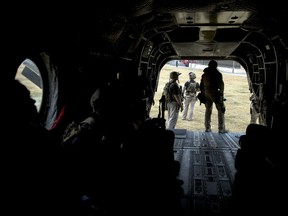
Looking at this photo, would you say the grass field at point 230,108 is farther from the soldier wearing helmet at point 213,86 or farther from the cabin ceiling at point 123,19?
the cabin ceiling at point 123,19

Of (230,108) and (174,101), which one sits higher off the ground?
(174,101)

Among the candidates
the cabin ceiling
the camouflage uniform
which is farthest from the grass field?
the cabin ceiling

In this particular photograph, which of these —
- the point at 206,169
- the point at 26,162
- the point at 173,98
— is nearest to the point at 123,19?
the point at 26,162

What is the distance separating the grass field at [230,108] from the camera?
11742 millimetres

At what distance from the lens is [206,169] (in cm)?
474

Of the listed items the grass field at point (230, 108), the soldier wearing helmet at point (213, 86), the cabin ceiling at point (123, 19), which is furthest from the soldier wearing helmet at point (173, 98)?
the cabin ceiling at point (123, 19)

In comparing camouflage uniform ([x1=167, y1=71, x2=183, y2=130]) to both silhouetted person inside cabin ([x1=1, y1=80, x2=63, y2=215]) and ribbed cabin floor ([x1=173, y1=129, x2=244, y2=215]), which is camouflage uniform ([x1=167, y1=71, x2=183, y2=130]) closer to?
ribbed cabin floor ([x1=173, y1=129, x2=244, y2=215])

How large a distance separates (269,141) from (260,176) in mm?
408

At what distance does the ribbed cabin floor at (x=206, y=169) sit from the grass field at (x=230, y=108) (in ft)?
13.3

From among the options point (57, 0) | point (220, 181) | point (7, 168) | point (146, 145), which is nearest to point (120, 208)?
point (146, 145)

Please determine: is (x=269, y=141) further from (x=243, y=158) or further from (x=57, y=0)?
(x=57, y=0)

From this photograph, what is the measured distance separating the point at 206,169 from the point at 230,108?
13.0 m

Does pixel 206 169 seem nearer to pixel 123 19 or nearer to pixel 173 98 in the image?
pixel 123 19

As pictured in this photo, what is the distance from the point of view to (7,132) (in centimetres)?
156
